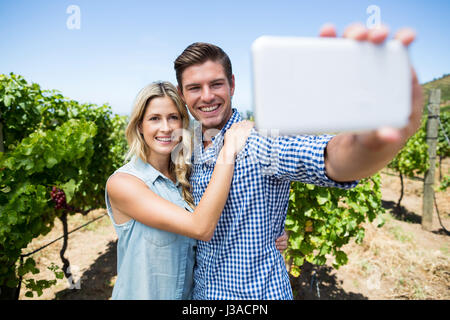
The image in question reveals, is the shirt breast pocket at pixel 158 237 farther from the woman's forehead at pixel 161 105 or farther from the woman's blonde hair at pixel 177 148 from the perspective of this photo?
the woman's forehead at pixel 161 105

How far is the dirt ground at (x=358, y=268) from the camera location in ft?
13.7

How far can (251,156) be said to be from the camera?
4.22 ft

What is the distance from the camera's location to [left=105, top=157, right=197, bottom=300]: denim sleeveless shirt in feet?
4.93

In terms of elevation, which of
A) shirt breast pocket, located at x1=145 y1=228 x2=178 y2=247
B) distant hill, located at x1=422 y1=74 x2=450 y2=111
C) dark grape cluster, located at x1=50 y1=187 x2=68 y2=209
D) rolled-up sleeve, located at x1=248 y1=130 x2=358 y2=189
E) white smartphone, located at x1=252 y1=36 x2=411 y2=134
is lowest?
dark grape cluster, located at x1=50 y1=187 x2=68 y2=209

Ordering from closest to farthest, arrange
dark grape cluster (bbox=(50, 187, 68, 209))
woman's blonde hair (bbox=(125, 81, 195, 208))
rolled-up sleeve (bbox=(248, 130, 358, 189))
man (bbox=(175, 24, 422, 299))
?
man (bbox=(175, 24, 422, 299)), rolled-up sleeve (bbox=(248, 130, 358, 189)), woman's blonde hair (bbox=(125, 81, 195, 208)), dark grape cluster (bbox=(50, 187, 68, 209))

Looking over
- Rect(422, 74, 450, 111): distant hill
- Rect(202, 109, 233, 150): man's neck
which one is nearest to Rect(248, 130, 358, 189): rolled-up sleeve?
Rect(202, 109, 233, 150): man's neck

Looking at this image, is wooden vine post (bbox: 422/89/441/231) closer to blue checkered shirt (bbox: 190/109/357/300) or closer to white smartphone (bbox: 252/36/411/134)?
blue checkered shirt (bbox: 190/109/357/300)

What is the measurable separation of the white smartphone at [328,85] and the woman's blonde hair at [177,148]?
1137mm

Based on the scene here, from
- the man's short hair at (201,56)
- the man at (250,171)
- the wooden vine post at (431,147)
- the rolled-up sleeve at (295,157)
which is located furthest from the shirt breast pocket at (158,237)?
the wooden vine post at (431,147)

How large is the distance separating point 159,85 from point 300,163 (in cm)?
118

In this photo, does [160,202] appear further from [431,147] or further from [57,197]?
[431,147]

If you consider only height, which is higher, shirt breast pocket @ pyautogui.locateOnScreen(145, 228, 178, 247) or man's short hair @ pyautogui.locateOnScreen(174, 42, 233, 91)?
man's short hair @ pyautogui.locateOnScreen(174, 42, 233, 91)

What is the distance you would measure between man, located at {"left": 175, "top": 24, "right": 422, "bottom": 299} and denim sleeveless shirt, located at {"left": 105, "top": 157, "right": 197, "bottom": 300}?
0.32 feet

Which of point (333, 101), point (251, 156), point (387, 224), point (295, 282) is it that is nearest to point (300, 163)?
point (251, 156)
